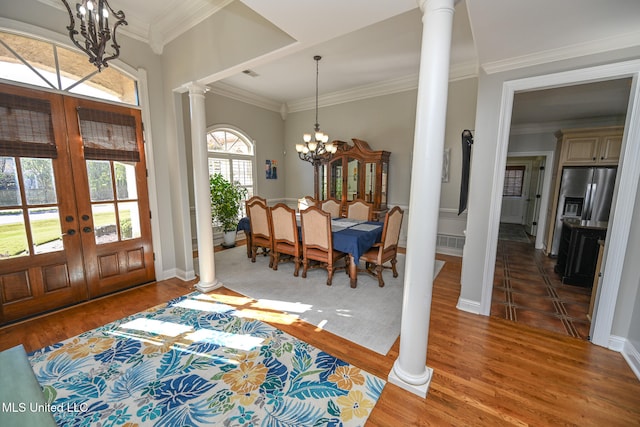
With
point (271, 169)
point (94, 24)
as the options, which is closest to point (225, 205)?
point (271, 169)

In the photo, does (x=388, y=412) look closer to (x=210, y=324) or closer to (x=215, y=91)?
(x=210, y=324)

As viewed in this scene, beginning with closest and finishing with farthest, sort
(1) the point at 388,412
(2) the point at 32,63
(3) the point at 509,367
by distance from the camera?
1. (1) the point at 388,412
2. (3) the point at 509,367
3. (2) the point at 32,63

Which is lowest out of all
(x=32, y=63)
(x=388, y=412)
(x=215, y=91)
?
(x=388, y=412)

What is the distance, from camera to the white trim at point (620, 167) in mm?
1974

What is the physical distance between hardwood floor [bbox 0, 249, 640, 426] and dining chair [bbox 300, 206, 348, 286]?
1051 millimetres

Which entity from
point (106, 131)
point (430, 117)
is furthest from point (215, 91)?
point (430, 117)

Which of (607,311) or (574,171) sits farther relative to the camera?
(574,171)

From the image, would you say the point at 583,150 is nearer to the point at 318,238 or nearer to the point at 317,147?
the point at 317,147

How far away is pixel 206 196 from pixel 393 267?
2734mm

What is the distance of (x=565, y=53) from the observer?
6.98 feet

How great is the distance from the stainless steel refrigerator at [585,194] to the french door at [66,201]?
22.7ft

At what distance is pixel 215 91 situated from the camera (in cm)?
505

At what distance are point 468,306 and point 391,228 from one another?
3.92 feet

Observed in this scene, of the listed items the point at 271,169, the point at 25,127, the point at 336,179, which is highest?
the point at 25,127
